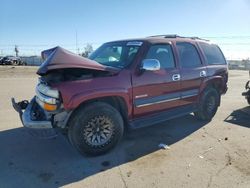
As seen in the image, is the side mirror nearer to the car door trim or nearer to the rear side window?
the car door trim

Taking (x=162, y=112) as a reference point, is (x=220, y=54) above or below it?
above

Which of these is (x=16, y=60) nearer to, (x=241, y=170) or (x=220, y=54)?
(x=220, y=54)

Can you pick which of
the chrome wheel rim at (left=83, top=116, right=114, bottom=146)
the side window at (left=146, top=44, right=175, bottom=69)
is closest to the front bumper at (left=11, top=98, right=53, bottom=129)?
the chrome wheel rim at (left=83, top=116, right=114, bottom=146)

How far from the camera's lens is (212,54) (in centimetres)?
694

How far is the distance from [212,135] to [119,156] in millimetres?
2325

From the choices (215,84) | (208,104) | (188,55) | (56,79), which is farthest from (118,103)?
(215,84)

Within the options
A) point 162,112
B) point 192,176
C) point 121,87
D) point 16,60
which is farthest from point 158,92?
point 16,60

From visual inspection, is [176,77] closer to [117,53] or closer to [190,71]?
[190,71]

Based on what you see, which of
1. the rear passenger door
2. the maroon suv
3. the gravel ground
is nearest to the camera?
the gravel ground

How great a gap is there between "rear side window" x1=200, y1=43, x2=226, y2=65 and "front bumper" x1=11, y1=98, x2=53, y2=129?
4.13m

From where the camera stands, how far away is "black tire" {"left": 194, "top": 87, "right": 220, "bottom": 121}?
260 inches

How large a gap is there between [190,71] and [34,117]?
3420 mm

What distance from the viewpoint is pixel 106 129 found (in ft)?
15.2

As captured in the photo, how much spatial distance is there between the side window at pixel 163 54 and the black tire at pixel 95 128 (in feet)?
4.64
